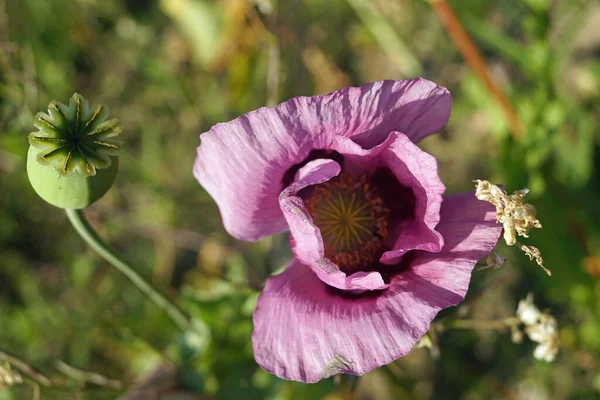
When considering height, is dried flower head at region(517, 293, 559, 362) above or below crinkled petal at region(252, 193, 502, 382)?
below

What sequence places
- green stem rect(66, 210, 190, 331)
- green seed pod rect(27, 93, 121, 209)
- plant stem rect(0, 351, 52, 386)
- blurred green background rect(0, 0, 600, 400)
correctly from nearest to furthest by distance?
green seed pod rect(27, 93, 121, 209)
green stem rect(66, 210, 190, 331)
plant stem rect(0, 351, 52, 386)
blurred green background rect(0, 0, 600, 400)

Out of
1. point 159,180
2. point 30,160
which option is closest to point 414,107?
point 30,160

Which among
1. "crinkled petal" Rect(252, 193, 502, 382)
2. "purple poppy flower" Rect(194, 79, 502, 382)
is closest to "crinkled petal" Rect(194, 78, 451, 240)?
"purple poppy flower" Rect(194, 79, 502, 382)

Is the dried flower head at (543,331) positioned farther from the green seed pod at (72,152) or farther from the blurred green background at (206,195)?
the green seed pod at (72,152)

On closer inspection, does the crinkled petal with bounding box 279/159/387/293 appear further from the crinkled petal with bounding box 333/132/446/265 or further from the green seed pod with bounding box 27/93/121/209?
the green seed pod with bounding box 27/93/121/209

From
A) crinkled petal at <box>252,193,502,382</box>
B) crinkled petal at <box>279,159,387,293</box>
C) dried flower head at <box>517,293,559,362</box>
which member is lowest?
dried flower head at <box>517,293,559,362</box>

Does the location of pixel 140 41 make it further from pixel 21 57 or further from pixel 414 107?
pixel 414 107
